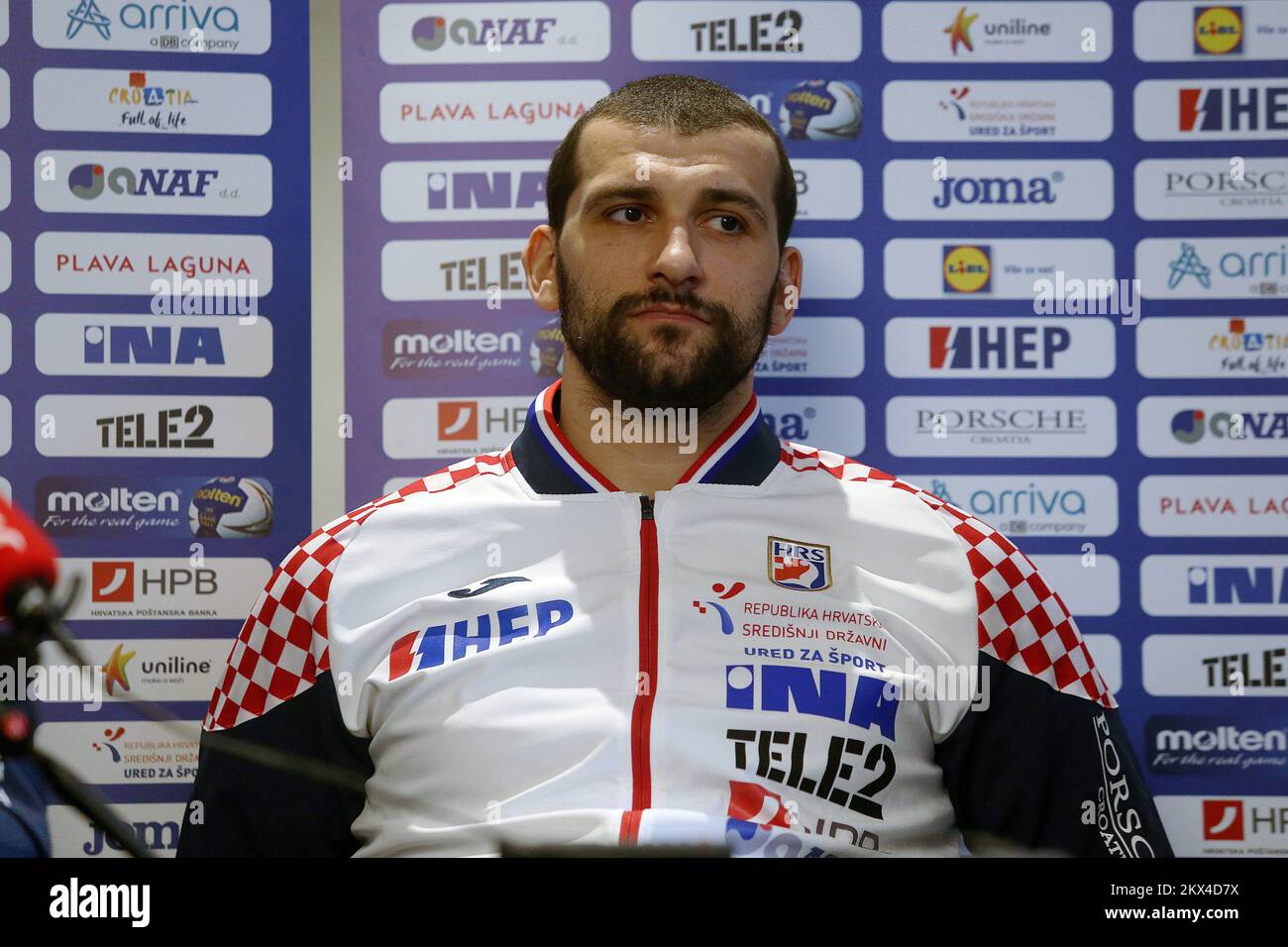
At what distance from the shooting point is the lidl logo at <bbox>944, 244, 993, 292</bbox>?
177 cm

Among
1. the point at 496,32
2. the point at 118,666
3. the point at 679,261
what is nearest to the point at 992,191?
the point at 679,261

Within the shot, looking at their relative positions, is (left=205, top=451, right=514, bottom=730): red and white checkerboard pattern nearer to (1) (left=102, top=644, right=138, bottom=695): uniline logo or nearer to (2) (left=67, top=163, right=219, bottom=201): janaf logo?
(1) (left=102, top=644, right=138, bottom=695): uniline logo

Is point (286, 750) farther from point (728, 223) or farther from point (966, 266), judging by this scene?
point (966, 266)

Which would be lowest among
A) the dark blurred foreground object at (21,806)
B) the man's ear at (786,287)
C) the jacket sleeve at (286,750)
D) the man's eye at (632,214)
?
the jacket sleeve at (286,750)

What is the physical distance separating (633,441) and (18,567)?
1.08 metres

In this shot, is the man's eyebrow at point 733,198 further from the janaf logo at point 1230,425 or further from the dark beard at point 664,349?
the janaf logo at point 1230,425

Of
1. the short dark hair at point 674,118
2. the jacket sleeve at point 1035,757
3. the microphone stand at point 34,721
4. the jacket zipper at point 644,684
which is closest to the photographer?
the microphone stand at point 34,721

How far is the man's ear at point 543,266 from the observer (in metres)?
1.47

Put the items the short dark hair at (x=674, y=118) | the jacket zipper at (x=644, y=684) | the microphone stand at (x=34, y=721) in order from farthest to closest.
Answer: the short dark hair at (x=674, y=118) < the jacket zipper at (x=644, y=684) < the microphone stand at (x=34, y=721)

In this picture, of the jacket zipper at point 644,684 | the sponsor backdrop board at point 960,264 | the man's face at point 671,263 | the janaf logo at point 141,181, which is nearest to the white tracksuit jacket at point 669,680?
the jacket zipper at point 644,684

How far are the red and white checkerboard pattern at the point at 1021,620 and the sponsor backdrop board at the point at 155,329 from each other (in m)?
1.04
